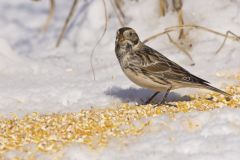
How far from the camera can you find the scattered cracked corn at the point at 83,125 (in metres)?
5.45

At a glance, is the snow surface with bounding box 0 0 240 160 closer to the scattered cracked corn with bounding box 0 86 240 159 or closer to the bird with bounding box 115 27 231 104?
the scattered cracked corn with bounding box 0 86 240 159

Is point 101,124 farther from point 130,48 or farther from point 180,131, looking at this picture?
point 130,48

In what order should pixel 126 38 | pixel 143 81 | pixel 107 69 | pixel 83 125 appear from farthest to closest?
pixel 107 69, pixel 126 38, pixel 143 81, pixel 83 125

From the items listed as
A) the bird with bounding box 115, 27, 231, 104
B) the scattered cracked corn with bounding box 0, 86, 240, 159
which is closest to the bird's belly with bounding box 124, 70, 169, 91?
the bird with bounding box 115, 27, 231, 104

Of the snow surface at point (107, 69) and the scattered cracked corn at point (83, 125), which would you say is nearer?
the snow surface at point (107, 69)

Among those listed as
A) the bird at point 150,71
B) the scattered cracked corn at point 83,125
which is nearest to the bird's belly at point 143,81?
the bird at point 150,71

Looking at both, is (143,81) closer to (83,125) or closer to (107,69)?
(83,125)

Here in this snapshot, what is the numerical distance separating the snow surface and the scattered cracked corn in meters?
0.15

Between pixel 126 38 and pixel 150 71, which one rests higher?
pixel 126 38

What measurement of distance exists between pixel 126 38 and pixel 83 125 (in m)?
1.43

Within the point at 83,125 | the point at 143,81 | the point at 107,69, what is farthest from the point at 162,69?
the point at 83,125

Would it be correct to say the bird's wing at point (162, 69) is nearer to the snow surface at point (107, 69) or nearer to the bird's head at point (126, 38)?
the bird's head at point (126, 38)

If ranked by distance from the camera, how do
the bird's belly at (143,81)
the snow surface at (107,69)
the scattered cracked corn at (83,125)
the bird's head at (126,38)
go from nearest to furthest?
the snow surface at (107,69), the scattered cracked corn at (83,125), the bird's belly at (143,81), the bird's head at (126,38)

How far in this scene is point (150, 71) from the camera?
22.5 ft
